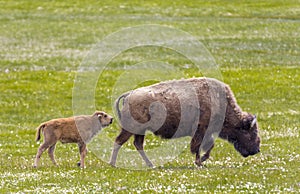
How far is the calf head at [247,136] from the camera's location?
15352 mm

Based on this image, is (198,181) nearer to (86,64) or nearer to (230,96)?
(230,96)

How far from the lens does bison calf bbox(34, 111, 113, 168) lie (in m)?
14.5

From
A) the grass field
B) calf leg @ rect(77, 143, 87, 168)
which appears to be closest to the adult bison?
the grass field

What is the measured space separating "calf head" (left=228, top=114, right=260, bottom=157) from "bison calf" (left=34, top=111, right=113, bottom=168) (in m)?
3.21

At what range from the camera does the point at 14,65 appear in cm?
3206

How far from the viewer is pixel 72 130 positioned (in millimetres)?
14617

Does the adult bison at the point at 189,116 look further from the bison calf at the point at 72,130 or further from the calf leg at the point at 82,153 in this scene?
the calf leg at the point at 82,153

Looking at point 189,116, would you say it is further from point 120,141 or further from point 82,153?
point 82,153

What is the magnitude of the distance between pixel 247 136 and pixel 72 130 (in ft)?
14.1

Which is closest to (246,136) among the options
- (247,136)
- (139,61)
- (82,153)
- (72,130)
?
(247,136)

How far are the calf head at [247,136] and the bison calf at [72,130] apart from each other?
3.21m

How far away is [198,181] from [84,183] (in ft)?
7.16

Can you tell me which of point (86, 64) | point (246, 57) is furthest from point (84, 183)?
point (246, 57)

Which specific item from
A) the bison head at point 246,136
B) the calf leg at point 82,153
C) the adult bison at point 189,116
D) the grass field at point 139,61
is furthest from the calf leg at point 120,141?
the bison head at point 246,136
